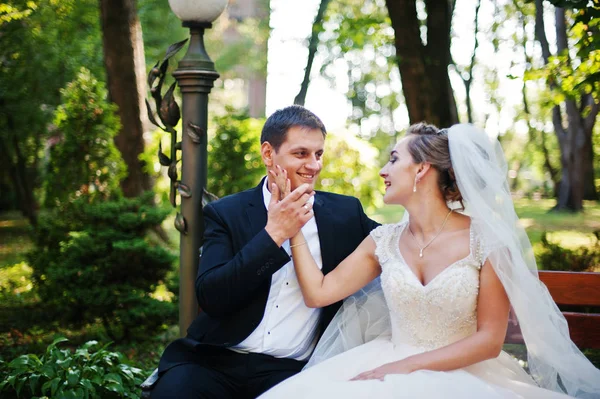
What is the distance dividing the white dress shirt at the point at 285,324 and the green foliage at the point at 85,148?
5.16 meters

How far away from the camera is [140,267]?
690cm

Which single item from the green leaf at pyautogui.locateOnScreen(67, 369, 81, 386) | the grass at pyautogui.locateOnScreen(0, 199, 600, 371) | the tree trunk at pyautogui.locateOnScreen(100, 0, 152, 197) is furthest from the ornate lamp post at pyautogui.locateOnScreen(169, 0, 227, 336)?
the tree trunk at pyautogui.locateOnScreen(100, 0, 152, 197)

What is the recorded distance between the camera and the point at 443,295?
3.01 metres

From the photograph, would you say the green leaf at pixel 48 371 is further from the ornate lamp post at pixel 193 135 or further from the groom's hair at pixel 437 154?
the groom's hair at pixel 437 154

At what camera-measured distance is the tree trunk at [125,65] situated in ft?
31.0

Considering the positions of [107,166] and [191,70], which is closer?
[191,70]

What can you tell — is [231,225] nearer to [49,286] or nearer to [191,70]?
[191,70]

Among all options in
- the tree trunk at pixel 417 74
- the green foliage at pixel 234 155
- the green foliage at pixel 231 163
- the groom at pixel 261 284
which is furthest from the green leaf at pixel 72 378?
the green foliage at pixel 231 163

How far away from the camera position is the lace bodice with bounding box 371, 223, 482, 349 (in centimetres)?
300

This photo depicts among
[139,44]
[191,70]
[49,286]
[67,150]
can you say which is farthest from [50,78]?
[191,70]

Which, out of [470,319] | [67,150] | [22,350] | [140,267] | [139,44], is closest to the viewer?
[470,319]

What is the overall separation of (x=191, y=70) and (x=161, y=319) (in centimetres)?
375

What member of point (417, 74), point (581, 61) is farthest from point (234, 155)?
point (581, 61)

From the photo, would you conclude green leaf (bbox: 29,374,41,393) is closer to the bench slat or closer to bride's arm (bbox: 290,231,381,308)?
bride's arm (bbox: 290,231,381,308)
